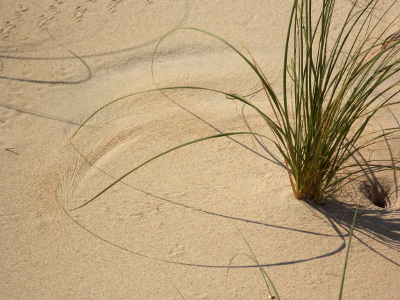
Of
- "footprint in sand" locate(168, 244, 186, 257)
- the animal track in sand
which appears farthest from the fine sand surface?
the animal track in sand

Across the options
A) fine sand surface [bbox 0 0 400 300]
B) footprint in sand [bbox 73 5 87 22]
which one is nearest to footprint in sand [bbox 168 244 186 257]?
fine sand surface [bbox 0 0 400 300]

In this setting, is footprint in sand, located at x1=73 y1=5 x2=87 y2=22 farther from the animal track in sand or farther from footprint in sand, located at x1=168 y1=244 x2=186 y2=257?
footprint in sand, located at x1=168 y1=244 x2=186 y2=257

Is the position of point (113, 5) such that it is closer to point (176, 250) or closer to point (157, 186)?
point (157, 186)

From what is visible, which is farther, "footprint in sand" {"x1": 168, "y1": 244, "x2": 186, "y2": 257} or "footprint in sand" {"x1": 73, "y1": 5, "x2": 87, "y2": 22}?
"footprint in sand" {"x1": 73, "y1": 5, "x2": 87, "y2": 22}

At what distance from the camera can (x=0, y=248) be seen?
1.79 m

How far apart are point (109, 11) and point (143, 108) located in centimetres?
108

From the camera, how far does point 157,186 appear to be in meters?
1.97

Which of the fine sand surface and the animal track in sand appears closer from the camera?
the fine sand surface

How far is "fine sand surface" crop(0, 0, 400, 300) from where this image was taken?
164cm

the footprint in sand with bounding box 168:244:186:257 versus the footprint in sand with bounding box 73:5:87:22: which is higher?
the footprint in sand with bounding box 73:5:87:22

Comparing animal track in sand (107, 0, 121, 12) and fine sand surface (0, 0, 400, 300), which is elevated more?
animal track in sand (107, 0, 121, 12)

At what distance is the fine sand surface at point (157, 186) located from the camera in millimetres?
1643

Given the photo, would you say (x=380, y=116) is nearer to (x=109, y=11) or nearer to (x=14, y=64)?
(x=109, y=11)

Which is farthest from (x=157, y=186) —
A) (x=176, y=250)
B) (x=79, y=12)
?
(x=79, y=12)
